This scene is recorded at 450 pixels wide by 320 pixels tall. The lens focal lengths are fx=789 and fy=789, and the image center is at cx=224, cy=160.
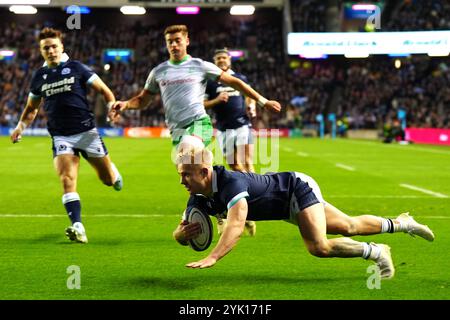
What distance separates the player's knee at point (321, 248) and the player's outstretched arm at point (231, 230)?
0.64m

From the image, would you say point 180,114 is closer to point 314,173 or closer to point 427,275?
point 427,275

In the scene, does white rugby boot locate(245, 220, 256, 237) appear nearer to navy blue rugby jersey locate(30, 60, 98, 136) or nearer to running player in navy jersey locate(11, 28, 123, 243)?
running player in navy jersey locate(11, 28, 123, 243)

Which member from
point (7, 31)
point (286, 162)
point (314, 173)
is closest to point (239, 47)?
point (7, 31)

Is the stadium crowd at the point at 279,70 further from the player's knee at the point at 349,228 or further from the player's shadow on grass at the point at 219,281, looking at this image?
the player's shadow on grass at the point at 219,281

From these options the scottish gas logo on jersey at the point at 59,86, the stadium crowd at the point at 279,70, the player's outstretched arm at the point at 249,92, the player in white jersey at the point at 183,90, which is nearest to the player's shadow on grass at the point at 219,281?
the player's outstretched arm at the point at 249,92

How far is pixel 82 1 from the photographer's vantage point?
5628 centimetres

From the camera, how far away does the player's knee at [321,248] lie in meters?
6.50

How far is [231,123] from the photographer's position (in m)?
11.9

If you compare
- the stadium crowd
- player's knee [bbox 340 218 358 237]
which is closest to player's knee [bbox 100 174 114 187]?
player's knee [bbox 340 218 358 237]

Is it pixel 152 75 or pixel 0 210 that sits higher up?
pixel 152 75

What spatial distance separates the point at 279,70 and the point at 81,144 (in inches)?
2151

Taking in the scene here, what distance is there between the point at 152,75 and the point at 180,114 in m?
0.61
